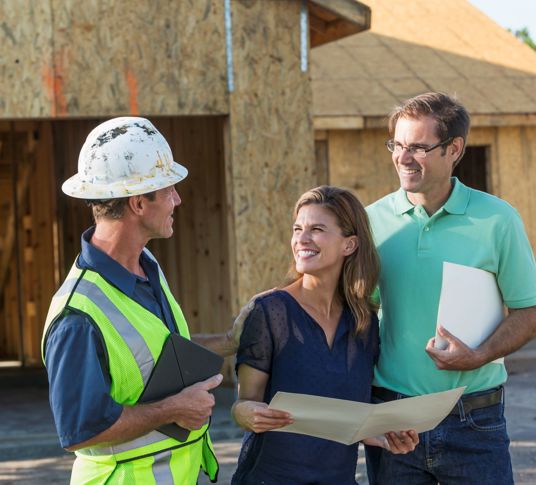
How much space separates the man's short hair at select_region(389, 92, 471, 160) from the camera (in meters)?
4.07

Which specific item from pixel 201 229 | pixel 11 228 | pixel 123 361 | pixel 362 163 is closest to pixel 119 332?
pixel 123 361

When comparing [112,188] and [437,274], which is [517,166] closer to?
[437,274]

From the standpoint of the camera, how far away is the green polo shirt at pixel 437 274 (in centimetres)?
403

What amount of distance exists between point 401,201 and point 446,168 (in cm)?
23

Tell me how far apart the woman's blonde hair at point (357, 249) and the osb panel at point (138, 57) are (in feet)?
17.8

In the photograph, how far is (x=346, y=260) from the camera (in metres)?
3.97

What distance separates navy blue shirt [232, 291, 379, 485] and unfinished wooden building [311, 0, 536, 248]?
9244 millimetres

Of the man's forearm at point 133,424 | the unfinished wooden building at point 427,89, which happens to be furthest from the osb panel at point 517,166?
the man's forearm at point 133,424

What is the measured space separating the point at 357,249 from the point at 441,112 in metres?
0.63

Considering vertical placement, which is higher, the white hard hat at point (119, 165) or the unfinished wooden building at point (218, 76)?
the unfinished wooden building at point (218, 76)

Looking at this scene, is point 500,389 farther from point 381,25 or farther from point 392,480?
point 381,25

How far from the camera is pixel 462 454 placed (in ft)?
13.1

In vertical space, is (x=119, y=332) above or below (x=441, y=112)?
below

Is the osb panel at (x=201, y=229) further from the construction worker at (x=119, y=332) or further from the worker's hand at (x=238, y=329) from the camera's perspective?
the construction worker at (x=119, y=332)
